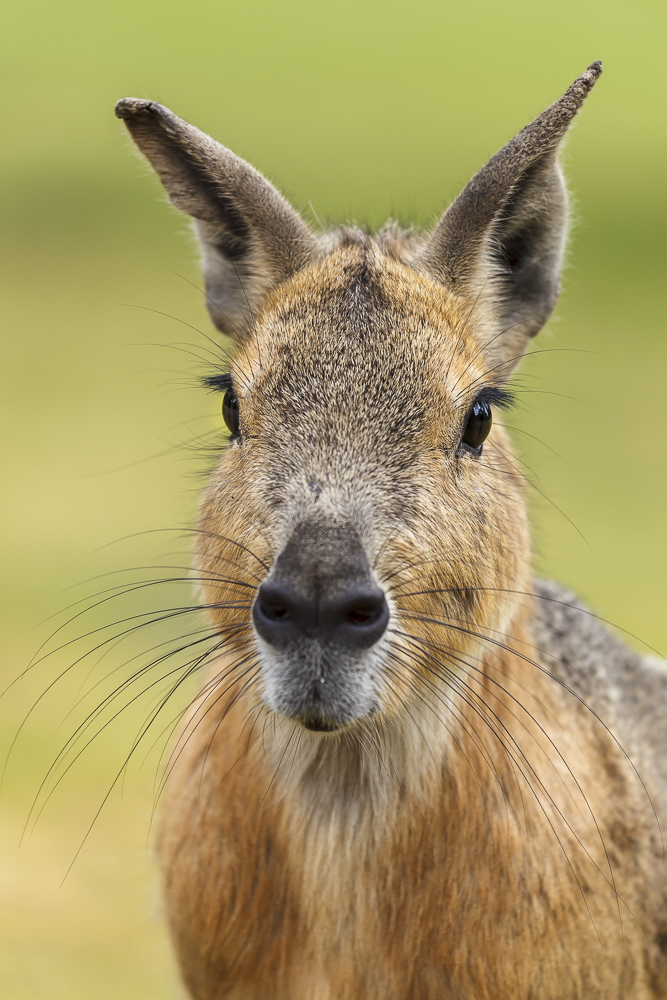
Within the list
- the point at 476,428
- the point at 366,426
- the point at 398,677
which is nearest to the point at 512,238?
the point at 476,428

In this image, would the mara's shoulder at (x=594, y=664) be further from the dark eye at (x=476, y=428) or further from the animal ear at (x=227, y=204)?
the animal ear at (x=227, y=204)

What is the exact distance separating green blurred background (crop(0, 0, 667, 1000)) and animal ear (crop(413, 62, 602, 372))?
545 mm

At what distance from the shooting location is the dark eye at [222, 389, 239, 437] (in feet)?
13.4

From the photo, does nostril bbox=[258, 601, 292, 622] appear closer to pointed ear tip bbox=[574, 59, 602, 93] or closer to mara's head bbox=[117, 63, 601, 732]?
mara's head bbox=[117, 63, 601, 732]

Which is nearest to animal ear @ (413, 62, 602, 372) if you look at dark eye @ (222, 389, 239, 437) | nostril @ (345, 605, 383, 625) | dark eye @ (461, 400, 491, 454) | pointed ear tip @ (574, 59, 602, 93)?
pointed ear tip @ (574, 59, 602, 93)

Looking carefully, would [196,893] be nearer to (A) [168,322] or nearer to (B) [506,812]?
(B) [506,812]

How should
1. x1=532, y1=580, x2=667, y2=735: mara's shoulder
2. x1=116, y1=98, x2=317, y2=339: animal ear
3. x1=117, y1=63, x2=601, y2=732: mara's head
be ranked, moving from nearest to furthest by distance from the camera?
x1=117, y1=63, x2=601, y2=732: mara's head, x1=116, y1=98, x2=317, y2=339: animal ear, x1=532, y1=580, x2=667, y2=735: mara's shoulder

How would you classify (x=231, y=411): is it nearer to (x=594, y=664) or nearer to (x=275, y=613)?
(x=275, y=613)

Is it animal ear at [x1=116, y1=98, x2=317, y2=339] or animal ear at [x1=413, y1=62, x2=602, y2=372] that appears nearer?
animal ear at [x1=413, y1=62, x2=602, y2=372]

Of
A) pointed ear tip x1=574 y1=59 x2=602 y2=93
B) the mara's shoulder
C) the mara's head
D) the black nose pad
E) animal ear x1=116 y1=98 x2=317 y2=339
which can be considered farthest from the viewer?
the mara's shoulder

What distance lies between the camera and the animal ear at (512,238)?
3951mm

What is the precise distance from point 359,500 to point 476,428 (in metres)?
0.63

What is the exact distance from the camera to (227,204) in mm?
4328

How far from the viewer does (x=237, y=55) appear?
2667 centimetres
